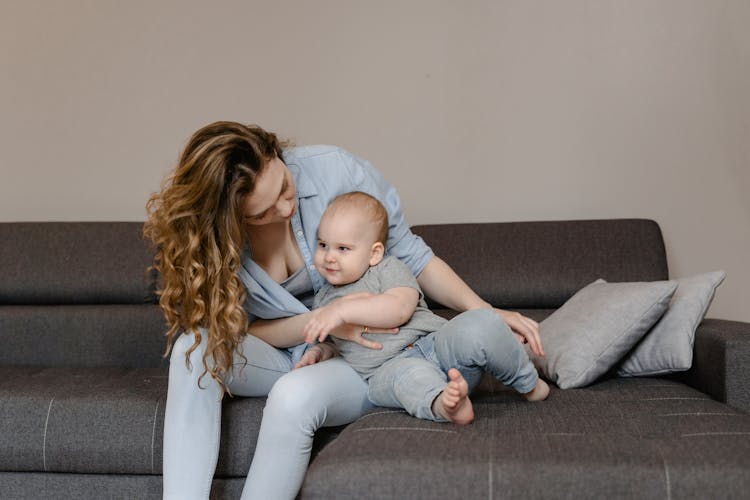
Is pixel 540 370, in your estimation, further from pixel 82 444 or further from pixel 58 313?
pixel 58 313

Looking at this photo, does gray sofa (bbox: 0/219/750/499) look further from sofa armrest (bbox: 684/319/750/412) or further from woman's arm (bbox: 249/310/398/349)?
woman's arm (bbox: 249/310/398/349)

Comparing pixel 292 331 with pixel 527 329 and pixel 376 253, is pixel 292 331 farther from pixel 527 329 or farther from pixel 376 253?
pixel 527 329

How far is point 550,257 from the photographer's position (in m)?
2.45

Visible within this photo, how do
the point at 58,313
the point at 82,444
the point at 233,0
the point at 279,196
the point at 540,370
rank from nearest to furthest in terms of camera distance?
the point at 279,196 → the point at 82,444 → the point at 540,370 → the point at 58,313 → the point at 233,0

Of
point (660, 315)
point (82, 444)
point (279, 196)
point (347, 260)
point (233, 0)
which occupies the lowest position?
point (82, 444)

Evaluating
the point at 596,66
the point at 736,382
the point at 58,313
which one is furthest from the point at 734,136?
the point at 58,313

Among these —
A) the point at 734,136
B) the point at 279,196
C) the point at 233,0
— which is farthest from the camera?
the point at 233,0

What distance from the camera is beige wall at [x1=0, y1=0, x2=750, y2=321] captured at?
2.80 metres

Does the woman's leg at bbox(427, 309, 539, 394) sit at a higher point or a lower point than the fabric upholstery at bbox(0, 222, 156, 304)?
higher

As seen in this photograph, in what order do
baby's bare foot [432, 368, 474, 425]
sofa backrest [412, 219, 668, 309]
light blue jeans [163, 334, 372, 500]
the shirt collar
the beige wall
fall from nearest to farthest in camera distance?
1. baby's bare foot [432, 368, 474, 425]
2. light blue jeans [163, 334, 372, 500]
3. the shirt collar
4. sofa backrest [412, 219, 668, 309]
5. the beige wall

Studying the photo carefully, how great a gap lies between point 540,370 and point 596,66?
1.39 meters

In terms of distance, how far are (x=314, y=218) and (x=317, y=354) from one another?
0.32 metres

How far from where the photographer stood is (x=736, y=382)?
1.69 m

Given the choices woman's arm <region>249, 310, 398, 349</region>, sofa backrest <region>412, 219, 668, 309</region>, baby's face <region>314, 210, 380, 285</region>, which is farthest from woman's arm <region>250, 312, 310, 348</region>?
sofa backrest <region>412, 219, 668, 309</region>
